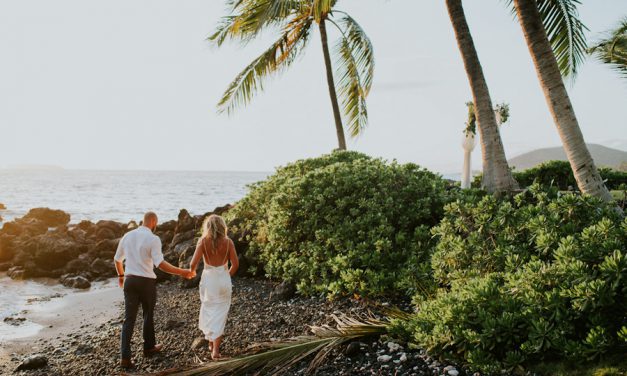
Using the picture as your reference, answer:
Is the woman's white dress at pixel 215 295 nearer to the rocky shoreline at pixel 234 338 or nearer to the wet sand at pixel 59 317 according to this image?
the rocky shoreline at pixel 234 338

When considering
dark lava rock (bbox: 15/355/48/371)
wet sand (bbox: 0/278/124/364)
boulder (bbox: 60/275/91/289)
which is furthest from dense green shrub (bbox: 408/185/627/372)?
boulder (bbox: 60/275/91/289)

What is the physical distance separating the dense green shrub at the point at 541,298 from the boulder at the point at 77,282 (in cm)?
1056

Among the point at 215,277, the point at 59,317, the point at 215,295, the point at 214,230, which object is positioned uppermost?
the point at 214,230

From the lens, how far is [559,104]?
21.0 ft

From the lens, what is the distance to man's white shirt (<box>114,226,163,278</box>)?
5.88 metres

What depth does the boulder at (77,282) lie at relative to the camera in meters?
12.4

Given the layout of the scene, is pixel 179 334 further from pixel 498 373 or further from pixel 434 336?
pixel 498 373

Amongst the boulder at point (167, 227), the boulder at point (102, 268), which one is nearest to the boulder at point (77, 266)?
the boulder at point (102, 268)

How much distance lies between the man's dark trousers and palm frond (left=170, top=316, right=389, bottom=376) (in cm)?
188

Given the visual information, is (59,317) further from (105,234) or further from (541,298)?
(541,298)

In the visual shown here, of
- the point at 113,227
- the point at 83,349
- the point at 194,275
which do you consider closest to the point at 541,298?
the point at 194,275

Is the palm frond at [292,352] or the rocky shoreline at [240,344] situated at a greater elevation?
the palm frond at [292,352]

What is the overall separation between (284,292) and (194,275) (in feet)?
6.52

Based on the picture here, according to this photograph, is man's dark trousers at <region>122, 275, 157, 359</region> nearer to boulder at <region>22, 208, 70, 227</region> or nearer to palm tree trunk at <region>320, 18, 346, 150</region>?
palm tree trunk at <region>320, 18, 346, 150</region>
